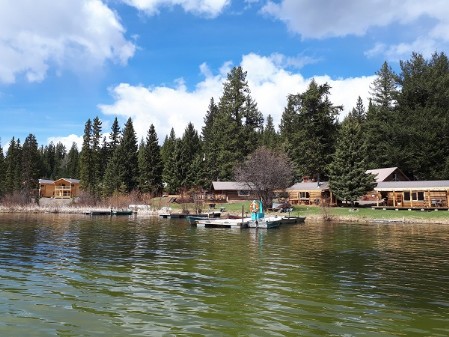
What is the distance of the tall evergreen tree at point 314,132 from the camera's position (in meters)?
70.6

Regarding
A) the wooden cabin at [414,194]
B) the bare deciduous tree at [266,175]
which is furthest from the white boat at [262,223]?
the wooden cabin at [414,194]

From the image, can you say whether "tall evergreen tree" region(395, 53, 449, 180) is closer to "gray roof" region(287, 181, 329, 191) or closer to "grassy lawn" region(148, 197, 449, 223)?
"gray roof" region(287, 181, 329, 191)

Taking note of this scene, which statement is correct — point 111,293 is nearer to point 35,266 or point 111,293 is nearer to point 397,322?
point 35,266

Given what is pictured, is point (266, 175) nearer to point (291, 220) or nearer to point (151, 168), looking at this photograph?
point (291, 220)

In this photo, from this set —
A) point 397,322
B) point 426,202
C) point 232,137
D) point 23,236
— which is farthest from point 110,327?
point 232,137

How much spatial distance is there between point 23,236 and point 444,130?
63612 mm

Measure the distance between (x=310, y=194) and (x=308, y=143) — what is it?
11314 mm

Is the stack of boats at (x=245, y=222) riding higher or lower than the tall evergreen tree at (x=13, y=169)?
lower

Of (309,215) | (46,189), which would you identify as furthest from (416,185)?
(46,189)

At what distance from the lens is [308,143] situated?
70750mm

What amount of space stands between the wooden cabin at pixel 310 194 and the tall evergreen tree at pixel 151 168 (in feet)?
94.3

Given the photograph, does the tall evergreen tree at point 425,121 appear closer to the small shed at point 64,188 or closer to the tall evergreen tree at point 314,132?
the tall evergreen tree at point 314,132

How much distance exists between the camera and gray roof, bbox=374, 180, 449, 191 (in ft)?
168

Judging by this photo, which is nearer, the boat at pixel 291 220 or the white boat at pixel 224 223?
the white boat at pixel 224 223
